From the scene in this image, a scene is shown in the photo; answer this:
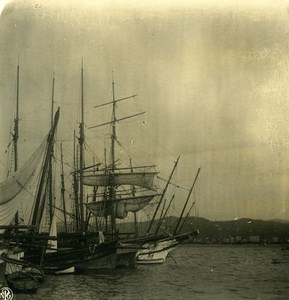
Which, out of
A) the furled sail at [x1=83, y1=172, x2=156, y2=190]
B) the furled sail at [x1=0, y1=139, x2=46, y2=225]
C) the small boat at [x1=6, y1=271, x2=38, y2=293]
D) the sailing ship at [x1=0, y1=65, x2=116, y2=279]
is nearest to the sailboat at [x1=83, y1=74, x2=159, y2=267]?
the furled sail at [x1=83, y1=172, x2=156, y2=190]

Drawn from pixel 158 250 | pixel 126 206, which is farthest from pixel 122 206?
pixel 158 250

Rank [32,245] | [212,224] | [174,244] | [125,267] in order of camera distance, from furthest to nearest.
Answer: [174,244], [125,267], [212,224], [32,245]

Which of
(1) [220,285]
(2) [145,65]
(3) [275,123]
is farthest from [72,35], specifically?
(1) [220,285]

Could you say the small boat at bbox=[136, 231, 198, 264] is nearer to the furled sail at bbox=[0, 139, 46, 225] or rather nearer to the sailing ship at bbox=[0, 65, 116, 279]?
the sailing ship at bbox=[0, 65, 116, 279]

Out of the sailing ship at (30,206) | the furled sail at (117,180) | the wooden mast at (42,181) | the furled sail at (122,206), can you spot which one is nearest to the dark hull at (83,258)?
the sailing ship at (30,206)

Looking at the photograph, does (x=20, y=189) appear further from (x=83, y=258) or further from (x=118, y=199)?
(x=118, y=199)

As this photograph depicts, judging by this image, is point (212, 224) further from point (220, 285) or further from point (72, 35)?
point (72, 35)
